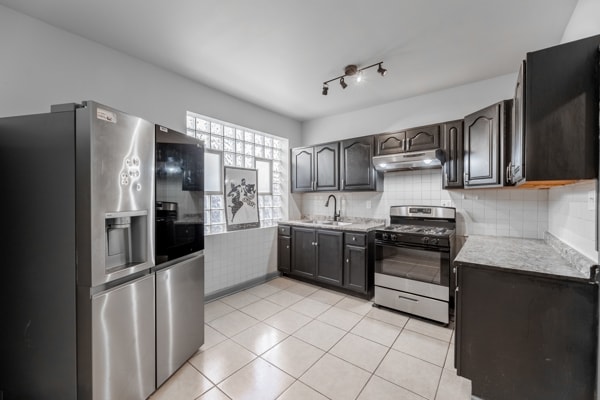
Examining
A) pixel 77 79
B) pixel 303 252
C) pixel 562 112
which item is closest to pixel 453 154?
pixel 562 112

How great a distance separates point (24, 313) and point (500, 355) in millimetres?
2783

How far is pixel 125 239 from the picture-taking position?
1.54 metres

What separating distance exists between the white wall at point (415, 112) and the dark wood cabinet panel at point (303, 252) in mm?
1670

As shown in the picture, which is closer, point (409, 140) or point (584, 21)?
point (584, 21)

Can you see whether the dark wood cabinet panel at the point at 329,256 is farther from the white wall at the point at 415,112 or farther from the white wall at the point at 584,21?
the white wall at the point at 584,21

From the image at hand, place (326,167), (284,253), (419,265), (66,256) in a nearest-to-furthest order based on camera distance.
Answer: (66,256), (419,265), (326,167), (284,253)

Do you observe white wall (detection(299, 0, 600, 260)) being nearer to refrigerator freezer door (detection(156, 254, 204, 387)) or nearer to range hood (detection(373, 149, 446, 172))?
range hood (detection(373, 149, 446, 172))

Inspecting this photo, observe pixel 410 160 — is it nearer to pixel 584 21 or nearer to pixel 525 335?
pixel 584 21

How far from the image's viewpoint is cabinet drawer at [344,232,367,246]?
122 inches

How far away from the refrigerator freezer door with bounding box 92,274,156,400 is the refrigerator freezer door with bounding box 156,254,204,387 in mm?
67

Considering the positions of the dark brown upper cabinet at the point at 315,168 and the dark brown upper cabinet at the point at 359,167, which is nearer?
the dark brown upper cabinet at the point at 359,167

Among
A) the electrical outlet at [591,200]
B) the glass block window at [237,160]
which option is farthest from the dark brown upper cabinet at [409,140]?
the glass block window at [237,160]

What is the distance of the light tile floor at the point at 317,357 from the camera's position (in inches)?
65.8

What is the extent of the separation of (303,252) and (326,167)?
1340mm
